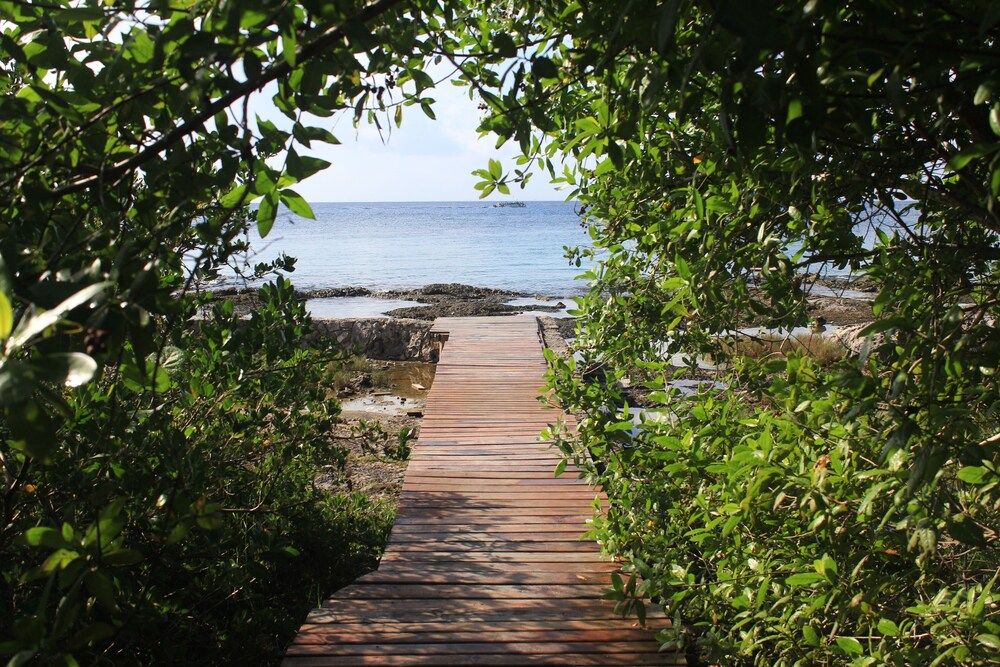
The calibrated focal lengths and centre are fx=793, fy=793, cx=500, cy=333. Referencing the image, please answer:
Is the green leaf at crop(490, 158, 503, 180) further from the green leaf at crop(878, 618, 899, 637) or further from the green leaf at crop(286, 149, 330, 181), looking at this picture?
the green leaf at crop(878, 618, 899, 637)

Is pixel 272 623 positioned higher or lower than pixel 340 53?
lower

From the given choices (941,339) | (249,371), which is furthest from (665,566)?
(249,371)

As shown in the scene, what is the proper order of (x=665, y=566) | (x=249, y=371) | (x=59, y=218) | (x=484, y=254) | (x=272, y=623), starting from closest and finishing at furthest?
(x=59, y=218)
(x=665, y=566)
(x=249, y=371)
(x=272, y=623)
(x=484, y=254)

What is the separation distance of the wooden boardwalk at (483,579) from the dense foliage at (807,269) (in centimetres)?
36

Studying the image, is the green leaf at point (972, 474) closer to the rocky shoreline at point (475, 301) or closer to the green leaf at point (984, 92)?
the green leaf at point (984, 92)

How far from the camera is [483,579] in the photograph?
374cm

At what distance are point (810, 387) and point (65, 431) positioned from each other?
248 cm

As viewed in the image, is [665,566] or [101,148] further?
[665,566]

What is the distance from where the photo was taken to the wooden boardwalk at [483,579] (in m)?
3.13

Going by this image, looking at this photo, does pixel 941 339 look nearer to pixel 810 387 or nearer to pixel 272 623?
pixel 810 387

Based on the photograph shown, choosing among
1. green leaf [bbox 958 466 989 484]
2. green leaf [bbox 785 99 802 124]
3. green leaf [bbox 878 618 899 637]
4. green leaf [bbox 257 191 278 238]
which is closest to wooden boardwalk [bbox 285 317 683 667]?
green leaf [bbox 878 618 899 637]

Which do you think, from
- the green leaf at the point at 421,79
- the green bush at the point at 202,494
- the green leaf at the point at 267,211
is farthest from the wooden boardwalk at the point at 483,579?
the green leaf at the point at 421,79

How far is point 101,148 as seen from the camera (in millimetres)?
1636

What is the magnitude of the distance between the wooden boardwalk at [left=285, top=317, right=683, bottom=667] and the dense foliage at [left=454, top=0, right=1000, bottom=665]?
365 mm
